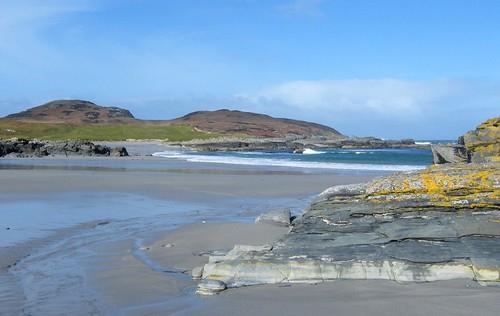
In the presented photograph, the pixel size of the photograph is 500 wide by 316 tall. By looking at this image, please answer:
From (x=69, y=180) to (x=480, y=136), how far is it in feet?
67.6

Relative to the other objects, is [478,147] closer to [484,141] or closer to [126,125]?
[484,141]

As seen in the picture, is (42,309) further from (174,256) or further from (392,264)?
(392,264)

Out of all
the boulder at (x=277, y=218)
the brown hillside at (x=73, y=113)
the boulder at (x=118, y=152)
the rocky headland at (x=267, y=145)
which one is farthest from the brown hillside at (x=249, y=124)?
the boulder at (x=277, y=218)

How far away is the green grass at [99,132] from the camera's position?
105 metres

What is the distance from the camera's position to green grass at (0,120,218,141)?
105m

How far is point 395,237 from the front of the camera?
290 inches

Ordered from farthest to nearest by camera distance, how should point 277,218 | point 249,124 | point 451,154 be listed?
point 249,124 → point 277,218 → point 451,154

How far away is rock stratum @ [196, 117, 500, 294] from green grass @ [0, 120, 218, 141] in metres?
98.4

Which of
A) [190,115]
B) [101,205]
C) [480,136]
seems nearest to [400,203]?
[480,136]

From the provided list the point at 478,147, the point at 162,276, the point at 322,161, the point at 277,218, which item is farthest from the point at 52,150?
the point at 478,147

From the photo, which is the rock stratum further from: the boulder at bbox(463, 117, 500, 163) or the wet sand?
the boulder at bbox(463, 117, 500, 163)

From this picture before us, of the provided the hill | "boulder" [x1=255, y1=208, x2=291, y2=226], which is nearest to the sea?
"boulder" [x1=255, y1=208, x2=291, y2=226]

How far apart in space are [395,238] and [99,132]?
113175 millimetres

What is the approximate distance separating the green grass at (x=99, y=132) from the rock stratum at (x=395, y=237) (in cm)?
9838
